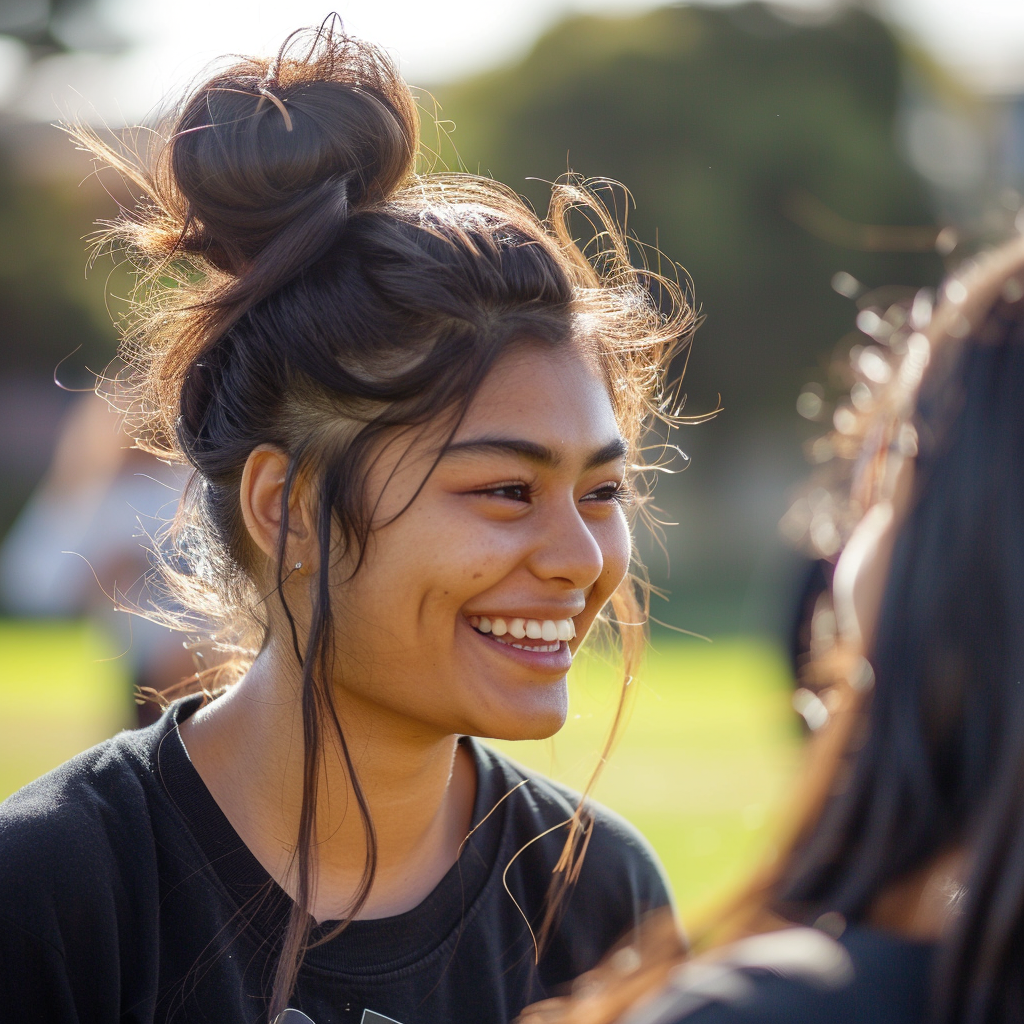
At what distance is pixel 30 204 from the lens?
97.8ft

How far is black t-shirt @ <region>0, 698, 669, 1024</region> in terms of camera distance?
2055mm

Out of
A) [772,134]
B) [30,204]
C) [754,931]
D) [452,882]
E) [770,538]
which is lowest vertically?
[452,882]

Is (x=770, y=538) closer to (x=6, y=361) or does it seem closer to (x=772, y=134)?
(x=772, y=134)

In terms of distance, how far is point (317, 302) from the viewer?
7.93 ft

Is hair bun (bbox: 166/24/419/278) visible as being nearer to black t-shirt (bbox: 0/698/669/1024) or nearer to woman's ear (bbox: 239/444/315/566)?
woman's ear (bbox: 239/444/315/566)

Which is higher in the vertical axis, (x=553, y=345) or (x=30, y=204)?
(x=30, y=204)

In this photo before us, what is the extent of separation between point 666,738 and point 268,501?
9.21 metres

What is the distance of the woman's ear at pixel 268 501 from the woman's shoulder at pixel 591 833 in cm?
69

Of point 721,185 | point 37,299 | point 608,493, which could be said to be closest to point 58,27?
point 37,299

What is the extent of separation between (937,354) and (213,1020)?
1597mm

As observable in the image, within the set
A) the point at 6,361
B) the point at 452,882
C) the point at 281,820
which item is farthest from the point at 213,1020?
the point at 6,361

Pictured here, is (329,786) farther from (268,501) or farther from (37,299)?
(37,299)

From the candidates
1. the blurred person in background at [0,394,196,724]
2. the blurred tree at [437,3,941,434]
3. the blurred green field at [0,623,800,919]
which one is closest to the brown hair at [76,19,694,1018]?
the blurred green field at [0,623,800,919]

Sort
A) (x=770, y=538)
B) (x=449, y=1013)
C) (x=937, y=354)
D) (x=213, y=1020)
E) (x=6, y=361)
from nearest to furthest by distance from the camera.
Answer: (x=937, y=354), (x=213, y=1020), (x=449, y=1013), (x=6, y=361), (x=770, y=538)
